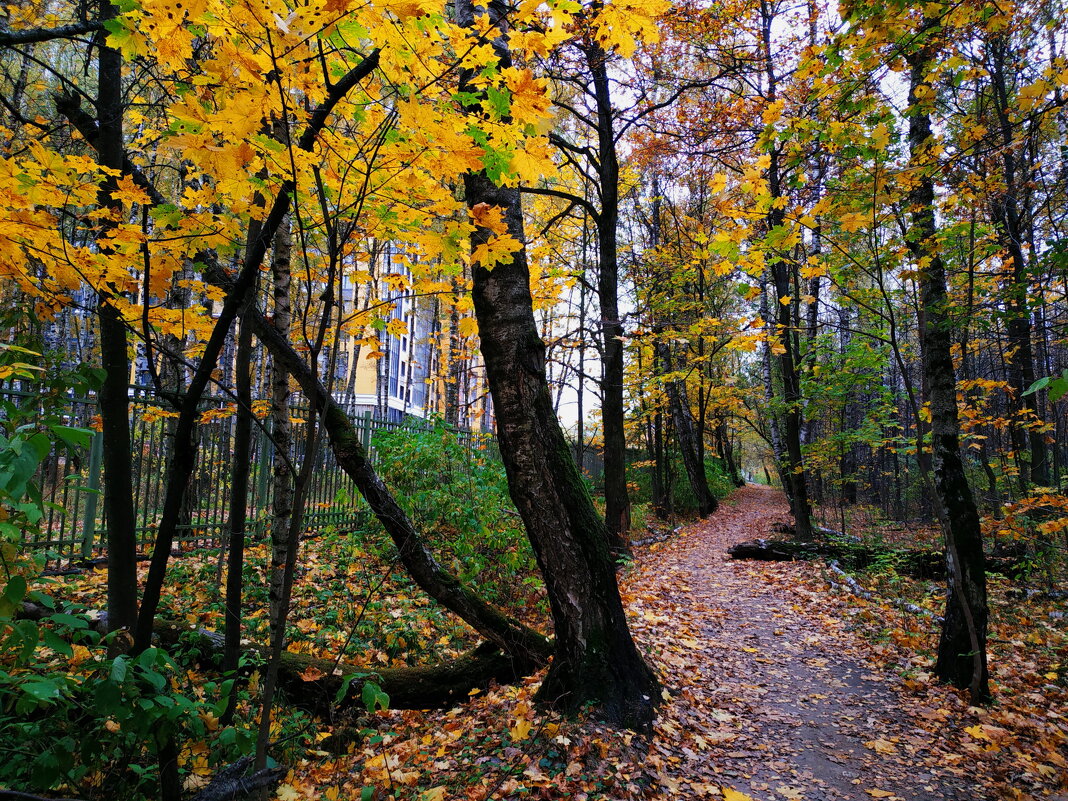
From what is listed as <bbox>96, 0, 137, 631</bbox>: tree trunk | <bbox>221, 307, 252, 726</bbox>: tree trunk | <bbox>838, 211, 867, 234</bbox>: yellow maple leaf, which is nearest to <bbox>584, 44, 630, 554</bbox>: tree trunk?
<bbox>838, 211, 867, 234</bbox>: yellow maple leaf

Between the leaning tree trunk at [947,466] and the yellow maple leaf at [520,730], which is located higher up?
the leaning tree trunk at [947,466]

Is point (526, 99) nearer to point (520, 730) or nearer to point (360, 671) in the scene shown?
point (520, 730)

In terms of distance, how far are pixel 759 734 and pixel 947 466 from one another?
2.78 metres

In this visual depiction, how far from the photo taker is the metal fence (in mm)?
5492

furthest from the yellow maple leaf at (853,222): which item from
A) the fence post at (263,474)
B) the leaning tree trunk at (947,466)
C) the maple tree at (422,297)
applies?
the fence post at (263,474)

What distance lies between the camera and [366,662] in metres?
4.64

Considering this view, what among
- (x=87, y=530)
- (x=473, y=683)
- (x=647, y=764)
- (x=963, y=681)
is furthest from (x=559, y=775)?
(x=87, y=530)

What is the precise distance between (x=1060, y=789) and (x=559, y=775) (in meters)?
3.04

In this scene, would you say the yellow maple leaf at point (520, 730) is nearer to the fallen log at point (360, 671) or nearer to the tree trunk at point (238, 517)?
the fallen log at point (360, 671)

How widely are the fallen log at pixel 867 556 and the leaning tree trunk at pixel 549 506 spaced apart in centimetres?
635

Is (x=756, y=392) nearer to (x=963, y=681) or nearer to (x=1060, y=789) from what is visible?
(x=963, y=681)

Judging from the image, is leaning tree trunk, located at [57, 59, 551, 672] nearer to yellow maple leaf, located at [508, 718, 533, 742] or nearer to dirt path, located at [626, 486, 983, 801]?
yellow maple leaf, located at [508, 718, 533, 742]

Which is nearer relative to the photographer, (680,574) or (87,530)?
(87,530)

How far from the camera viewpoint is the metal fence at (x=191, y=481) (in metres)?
5.49
